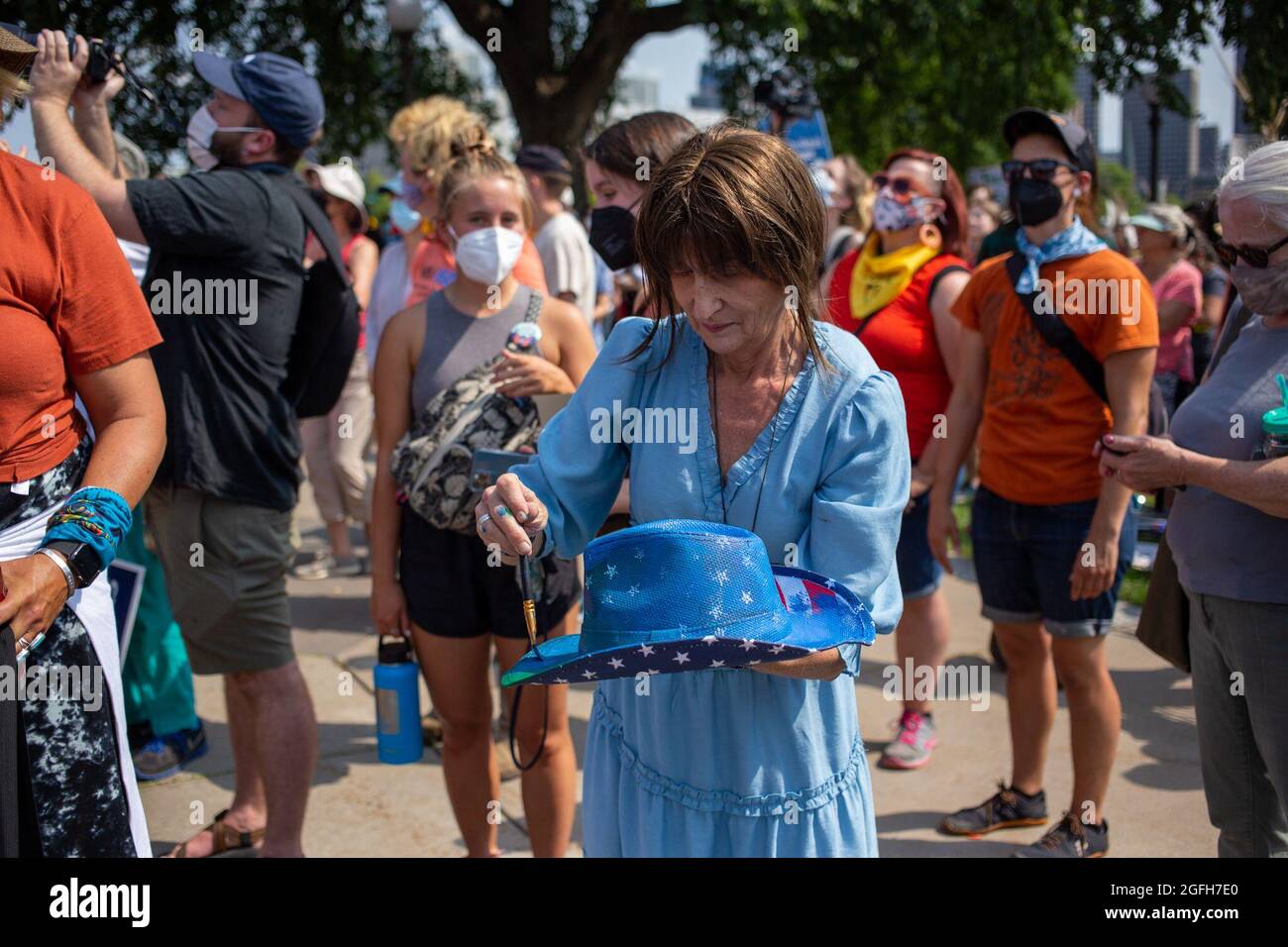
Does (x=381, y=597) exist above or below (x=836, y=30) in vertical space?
below

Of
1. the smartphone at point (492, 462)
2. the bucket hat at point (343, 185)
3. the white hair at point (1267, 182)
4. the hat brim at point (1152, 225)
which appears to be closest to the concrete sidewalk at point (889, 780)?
the smartphone at point (492, 462)

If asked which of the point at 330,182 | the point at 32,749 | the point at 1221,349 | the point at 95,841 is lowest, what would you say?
the point at 95,841

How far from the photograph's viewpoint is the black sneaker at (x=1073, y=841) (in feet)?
11.8

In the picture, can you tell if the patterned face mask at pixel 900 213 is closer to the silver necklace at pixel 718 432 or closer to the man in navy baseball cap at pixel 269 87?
the man in navy baseball cap at pixel 269 87

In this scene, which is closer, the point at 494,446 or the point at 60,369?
the point at 60,369

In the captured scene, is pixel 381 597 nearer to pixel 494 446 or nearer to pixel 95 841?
pixel 494 446

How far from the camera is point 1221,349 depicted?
2.79 metres

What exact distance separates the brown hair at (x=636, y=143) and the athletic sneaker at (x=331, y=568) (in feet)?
14.1

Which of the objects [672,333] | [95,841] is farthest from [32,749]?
[672,333]

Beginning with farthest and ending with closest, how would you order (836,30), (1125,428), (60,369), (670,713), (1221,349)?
(836,30), (1125,428), (1221,349), (60,369), (670,713)

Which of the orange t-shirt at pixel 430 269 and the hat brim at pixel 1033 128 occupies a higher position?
the hat brim at pixel 1033 128

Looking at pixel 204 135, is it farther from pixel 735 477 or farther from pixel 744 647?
pixel 744 647

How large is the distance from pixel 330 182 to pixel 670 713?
18.0 feet

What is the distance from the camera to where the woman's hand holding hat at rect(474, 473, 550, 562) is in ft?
Answer: 6.32
